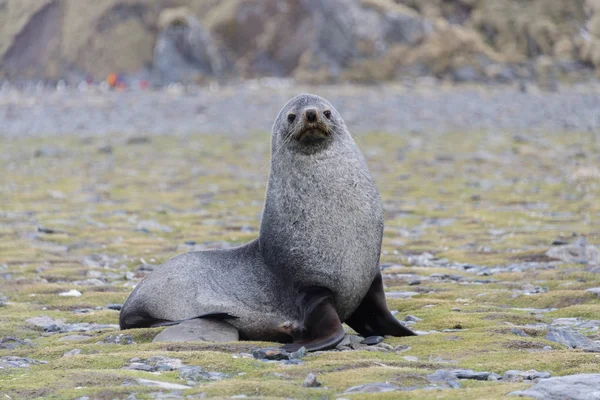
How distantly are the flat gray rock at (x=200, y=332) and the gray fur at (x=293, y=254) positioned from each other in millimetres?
167

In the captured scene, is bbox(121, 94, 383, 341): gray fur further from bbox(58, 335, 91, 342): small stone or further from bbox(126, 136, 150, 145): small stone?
bbox(126, 136, 150, 145): small stone

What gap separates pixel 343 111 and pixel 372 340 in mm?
25053

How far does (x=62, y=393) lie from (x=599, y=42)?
5121cm

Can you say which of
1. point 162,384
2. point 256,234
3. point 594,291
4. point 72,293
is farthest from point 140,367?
point 256,234

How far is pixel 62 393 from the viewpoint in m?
5.02

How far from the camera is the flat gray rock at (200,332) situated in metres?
6.73

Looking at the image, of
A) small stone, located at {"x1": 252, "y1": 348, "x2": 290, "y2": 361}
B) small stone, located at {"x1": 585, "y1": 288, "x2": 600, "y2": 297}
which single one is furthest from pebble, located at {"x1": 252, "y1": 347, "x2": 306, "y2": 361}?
small stone, located at {"x1": 585, "y1": 288, "x2": 600, "y2": 297}

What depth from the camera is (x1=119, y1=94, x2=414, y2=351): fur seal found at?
7027 millimetres

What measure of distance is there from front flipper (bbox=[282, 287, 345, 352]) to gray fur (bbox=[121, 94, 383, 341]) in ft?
0.33

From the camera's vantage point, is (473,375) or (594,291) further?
(594,291)

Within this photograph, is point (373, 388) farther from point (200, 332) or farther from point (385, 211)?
point (385, 211)

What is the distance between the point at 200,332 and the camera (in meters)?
6.86

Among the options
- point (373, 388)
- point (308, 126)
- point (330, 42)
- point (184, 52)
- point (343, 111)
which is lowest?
point (373, 388)

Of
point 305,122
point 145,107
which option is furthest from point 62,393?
point 145,107
